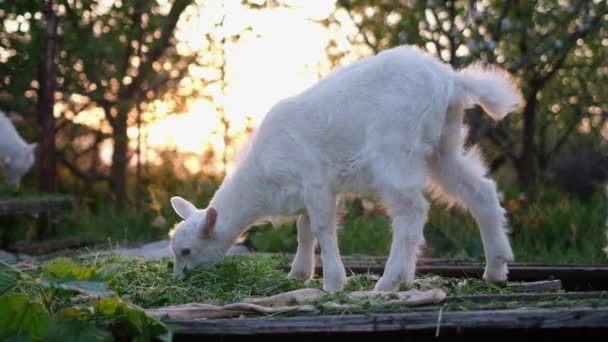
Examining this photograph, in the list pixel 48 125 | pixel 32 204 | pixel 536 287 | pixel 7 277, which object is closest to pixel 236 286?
pixel 7 277

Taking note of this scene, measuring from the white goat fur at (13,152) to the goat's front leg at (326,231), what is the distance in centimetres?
837

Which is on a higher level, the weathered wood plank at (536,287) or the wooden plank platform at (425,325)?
the weathered wood plank at (536,287)

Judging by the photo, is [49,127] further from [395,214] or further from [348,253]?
[395,214]

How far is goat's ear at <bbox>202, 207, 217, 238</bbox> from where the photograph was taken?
5098 mm

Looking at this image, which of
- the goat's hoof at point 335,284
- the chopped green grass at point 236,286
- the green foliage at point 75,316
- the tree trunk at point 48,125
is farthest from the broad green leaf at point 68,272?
the tree trunk at point 48,125

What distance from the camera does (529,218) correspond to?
8.66 metres

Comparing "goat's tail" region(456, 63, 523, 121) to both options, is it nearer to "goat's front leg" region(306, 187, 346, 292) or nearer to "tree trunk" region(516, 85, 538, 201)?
"goat's front leg" region(306, 187, 346, 292)

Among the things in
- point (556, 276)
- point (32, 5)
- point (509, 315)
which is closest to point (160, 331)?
Answer: point (509, 315)

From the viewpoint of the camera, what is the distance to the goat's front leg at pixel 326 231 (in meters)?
4.92

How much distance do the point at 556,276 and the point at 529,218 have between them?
293 centimetres

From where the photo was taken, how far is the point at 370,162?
484cm

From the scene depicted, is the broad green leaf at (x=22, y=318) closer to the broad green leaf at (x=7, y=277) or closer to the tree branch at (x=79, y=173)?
the broad green leaf at (x=7, y=277)

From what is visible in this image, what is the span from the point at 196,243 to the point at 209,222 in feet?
0.52

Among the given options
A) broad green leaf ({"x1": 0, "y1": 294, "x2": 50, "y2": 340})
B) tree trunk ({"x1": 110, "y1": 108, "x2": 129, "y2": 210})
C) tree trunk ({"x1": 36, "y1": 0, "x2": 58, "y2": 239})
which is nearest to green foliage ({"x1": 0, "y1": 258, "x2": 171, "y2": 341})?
broad green leaf ({"x1": 0, "y1": 294, "x2": 50, "y2": 340})
